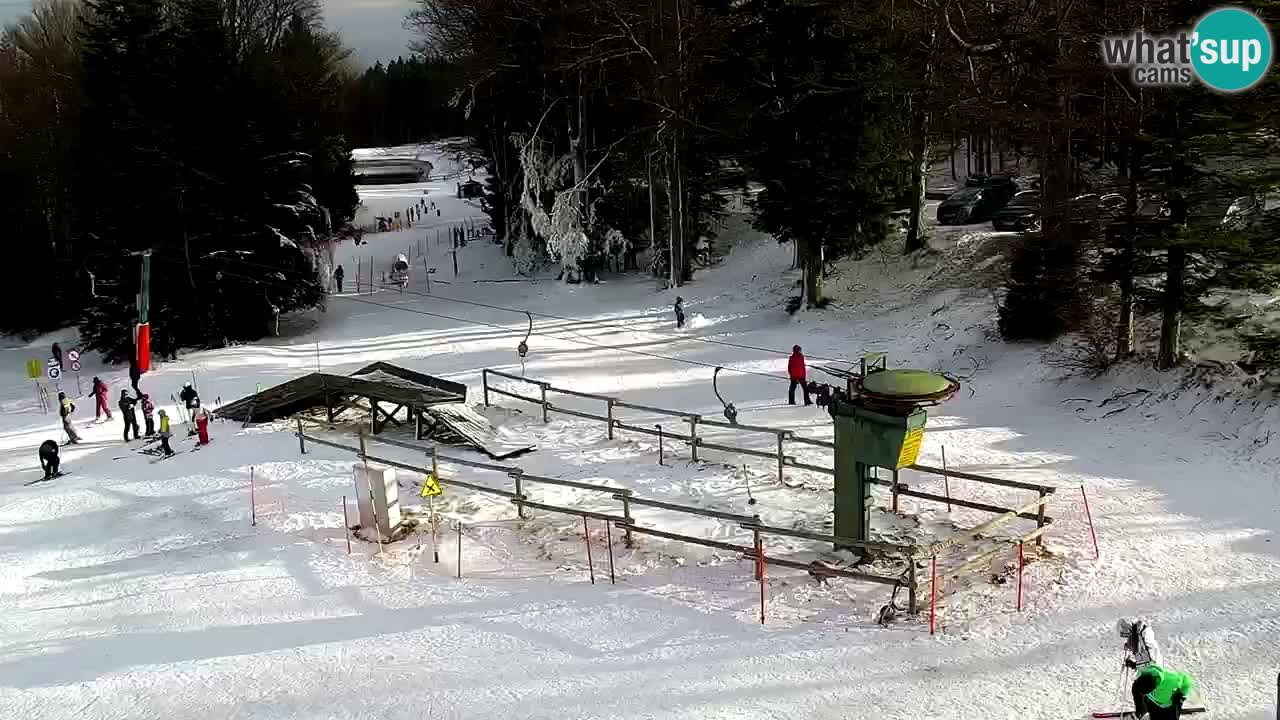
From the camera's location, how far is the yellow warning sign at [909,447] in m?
12.6

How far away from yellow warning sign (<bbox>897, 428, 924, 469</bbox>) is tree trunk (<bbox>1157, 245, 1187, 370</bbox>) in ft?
30.4

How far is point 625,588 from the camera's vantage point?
513 inches

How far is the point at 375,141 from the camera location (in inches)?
4461

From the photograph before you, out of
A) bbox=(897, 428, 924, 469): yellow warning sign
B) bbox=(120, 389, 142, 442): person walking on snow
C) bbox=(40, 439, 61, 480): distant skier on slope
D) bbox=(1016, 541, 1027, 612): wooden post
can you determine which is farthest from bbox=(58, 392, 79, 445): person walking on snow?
bbox=(1016, 541, 1027, 612): wooden post

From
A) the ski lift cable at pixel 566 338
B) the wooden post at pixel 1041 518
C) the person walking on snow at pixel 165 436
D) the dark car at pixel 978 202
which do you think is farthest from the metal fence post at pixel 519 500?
the dark car at pixel 978 202

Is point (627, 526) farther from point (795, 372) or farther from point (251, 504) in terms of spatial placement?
point (795, 372)

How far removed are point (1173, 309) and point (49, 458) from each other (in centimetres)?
2152

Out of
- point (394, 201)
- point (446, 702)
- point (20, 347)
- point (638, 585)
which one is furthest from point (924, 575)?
point (394, 201)

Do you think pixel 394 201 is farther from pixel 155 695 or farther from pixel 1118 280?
pixel 155 695

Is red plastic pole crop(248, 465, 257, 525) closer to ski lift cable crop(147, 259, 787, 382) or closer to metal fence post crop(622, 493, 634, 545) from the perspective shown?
metal fence post crop(622, 493, 634, 545)

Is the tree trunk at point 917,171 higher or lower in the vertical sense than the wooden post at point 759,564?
higher

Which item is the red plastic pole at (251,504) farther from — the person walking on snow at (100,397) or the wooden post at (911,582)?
the wooden post at (911,582)

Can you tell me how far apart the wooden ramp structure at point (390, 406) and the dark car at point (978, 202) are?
22266 millimetres

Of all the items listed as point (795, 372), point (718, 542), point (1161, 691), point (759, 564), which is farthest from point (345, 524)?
point (1161, 691)
